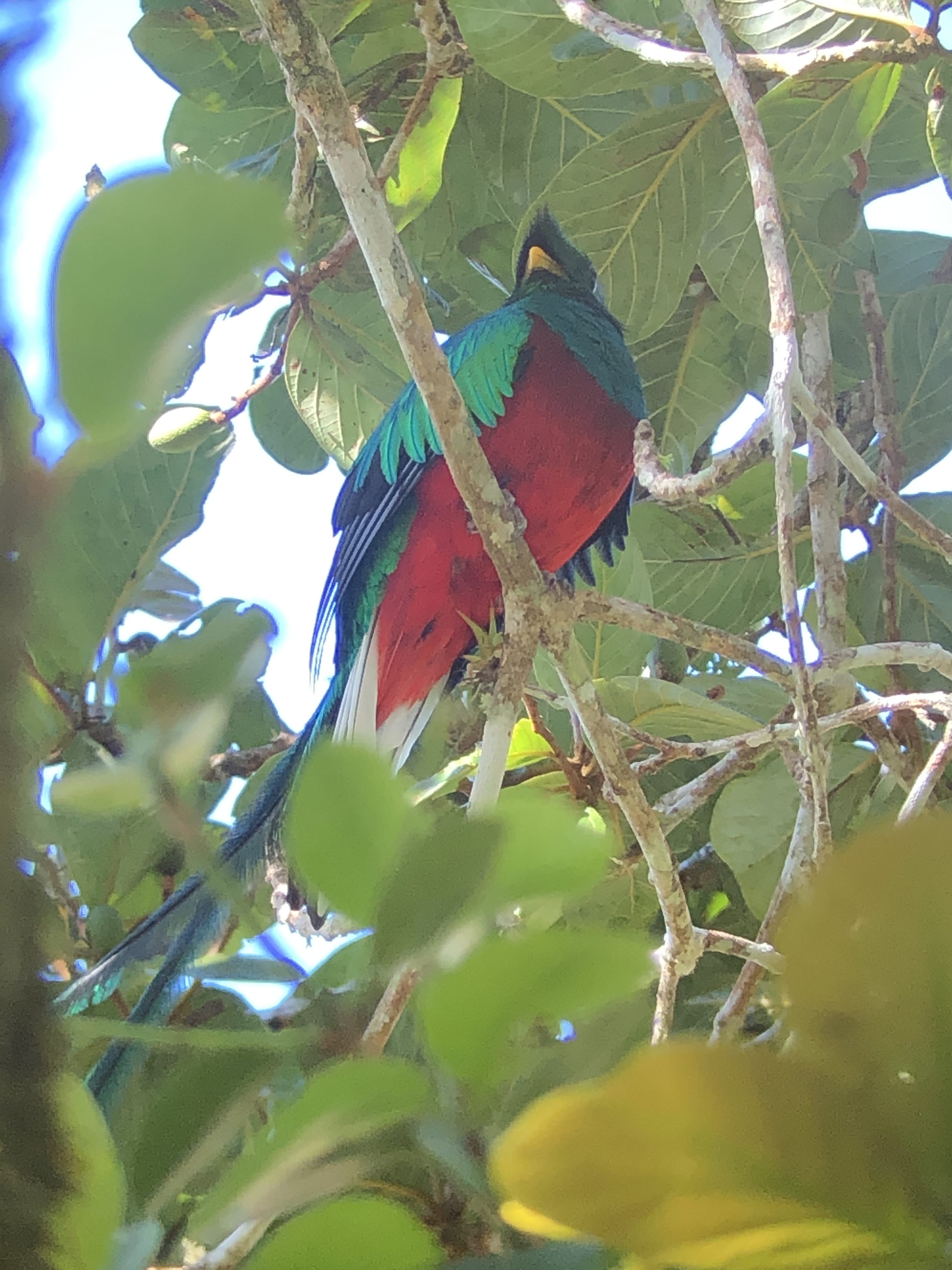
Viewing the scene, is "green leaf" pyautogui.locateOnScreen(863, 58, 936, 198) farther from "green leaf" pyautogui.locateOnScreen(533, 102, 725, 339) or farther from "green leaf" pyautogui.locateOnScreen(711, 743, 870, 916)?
"green leaf" pyautogui.locateOnScreen(711, 743, 870, 916)

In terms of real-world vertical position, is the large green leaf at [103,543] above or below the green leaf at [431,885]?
above

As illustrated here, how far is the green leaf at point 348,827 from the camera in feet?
0.68

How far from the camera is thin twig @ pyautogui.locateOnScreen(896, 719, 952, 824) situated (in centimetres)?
60

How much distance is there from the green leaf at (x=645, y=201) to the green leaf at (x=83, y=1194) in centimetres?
100

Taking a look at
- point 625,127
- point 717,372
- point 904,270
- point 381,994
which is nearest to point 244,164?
point 625,127

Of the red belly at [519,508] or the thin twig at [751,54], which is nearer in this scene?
the thin twig at [751,54]

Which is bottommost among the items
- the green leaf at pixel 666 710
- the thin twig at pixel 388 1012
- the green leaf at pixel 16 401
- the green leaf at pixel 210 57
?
the thin twig at pixel 388 1012

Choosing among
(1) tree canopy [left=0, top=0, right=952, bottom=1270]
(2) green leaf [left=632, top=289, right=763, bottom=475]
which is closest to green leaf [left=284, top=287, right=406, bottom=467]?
(1) tree canopy [left=0, top=0, right=952, bottom=1270]

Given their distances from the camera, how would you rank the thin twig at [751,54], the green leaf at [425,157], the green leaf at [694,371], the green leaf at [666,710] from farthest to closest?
the green leaf at [694,371] → the green leaf at [425,157] → the green leaf at [666,710] → the thin twig at [751,54]

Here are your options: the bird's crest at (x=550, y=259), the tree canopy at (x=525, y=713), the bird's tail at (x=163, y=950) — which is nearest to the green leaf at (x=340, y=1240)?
the tree canopy at (x=525, y=713)

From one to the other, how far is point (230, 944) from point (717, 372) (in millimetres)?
915

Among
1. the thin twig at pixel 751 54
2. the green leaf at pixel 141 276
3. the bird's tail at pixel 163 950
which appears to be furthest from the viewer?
the thin twig at pixel 751 54

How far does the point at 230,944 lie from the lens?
2.35 ft

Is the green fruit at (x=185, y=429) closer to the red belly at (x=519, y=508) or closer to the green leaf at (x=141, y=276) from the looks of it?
the red belly at (x=519, y=508)
